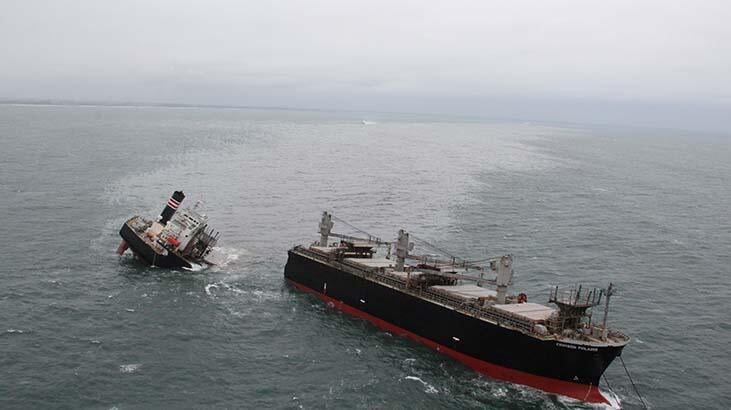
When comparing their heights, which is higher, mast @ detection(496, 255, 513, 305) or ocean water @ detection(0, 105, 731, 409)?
mast @ detection(496, 255, 513, 305)

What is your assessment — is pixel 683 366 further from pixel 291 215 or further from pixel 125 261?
pixel 291 215

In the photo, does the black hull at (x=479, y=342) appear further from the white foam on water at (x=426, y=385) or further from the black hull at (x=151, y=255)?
the black hull at (x=151, y=255)

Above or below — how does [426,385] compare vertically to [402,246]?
below

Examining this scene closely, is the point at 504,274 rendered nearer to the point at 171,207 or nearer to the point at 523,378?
the point at 523,378

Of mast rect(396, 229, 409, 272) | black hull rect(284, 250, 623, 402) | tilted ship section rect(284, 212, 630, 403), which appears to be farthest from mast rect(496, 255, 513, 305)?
mast rect(396, 229, 409, 272)

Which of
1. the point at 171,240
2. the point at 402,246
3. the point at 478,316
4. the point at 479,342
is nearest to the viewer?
the point at 479,342

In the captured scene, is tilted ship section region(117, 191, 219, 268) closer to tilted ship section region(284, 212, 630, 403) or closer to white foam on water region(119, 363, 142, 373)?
tilted ship section region(284, 212, 630, 403)

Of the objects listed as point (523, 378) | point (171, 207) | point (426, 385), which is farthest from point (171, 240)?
point (523, 378)

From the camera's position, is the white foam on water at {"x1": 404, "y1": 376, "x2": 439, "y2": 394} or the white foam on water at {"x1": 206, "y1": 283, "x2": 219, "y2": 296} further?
the white foam on water at {"x1": 206, "y1": 283, "x2": 219, "y2": 296}

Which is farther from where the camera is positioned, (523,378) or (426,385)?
(523,378)
